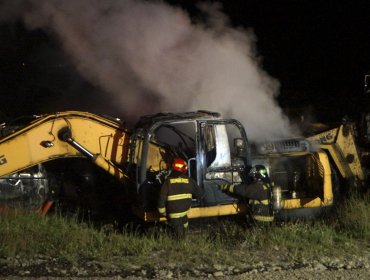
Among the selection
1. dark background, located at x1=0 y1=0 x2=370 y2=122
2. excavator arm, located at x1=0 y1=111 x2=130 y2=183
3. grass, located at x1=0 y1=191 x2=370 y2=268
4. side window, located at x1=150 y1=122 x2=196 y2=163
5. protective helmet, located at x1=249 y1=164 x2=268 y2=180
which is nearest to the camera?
grass, located at x1=0 y1=191 x2=370 y2=268

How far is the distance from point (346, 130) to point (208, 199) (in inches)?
152

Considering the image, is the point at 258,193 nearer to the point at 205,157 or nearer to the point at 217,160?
the point at 217,160

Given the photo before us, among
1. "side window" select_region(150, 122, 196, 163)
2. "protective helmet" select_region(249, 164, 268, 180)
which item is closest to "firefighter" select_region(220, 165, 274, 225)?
"protective helmet" select_region(249, 164, 268, 180)

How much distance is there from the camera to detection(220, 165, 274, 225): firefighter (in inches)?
302

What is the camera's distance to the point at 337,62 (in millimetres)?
28766

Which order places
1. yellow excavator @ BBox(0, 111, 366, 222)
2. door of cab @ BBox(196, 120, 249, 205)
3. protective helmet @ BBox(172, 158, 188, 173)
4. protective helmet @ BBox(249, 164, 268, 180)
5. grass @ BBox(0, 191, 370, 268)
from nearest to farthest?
grass @ BBox(0, 191, 370, 268)
protective helmet @ BBox(172, 158, 188, 173)
yellow excavator @ BBox(0, 111, 366, 222)
door of cab @ BBox(196, 120, 249, 205)
protective helmet @ BBox(249, 164, 268, 180)

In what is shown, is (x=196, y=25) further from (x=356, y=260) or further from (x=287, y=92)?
(x=287, y=92)

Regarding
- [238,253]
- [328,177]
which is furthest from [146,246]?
[328,177]

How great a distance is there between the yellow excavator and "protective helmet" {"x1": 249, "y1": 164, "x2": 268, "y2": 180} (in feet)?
0.34

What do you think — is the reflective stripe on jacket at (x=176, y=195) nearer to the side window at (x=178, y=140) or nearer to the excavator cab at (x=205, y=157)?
the excavator cab at (x=205, y=157)

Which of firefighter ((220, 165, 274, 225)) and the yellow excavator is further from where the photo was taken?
firefighter ((220, 165, 274, 225))

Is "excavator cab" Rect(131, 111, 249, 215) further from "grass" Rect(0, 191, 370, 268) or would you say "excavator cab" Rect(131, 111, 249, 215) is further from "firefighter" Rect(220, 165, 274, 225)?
"grass" Rect(0, 191, 370, 268)

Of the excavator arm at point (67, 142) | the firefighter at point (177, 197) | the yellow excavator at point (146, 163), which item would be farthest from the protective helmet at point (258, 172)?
the excavator arm at point (67, 142)

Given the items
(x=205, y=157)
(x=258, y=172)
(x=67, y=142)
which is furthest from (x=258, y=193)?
(x=67, y=142)
